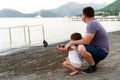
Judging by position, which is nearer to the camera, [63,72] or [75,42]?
[75,42]

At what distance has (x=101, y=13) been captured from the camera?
164250 millimetres

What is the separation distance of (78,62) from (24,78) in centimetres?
146

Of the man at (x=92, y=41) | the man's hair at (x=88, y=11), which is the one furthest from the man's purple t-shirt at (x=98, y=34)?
the man's hair at (x=88, y=11)

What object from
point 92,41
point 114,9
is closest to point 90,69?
point 92,41

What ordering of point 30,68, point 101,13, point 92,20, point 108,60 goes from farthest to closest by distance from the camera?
1. point 101,13
2. point 30,68
3. point 108,60
4. point 92,20

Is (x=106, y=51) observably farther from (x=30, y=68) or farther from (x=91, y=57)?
(x=30, y=68)

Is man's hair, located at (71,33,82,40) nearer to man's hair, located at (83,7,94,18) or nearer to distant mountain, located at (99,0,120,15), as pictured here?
man's hair, located at (83,7,94,18)

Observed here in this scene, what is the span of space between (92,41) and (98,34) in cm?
20

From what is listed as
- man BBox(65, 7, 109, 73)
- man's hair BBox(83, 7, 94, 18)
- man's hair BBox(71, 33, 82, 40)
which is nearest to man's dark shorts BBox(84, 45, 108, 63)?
man BBox(65, 7, 109, 73)

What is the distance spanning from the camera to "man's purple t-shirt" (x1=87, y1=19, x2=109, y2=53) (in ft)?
27.9

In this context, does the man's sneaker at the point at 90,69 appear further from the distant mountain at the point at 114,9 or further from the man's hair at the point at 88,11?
the distant mountain at the point at 114,9

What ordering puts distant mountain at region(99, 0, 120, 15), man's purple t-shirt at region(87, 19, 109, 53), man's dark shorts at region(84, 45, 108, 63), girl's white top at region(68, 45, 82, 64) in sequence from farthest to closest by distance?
1. distant mountain at region(99, 0, 120, 15)
2. girl's white top at region(68, 45, 82, 64)
3. man's dark shorts at region(84, 45, 108, 63)
4. man's purple t-shirt at region(87, 19, 109, 53)

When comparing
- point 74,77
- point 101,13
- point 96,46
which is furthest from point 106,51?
point 101,13

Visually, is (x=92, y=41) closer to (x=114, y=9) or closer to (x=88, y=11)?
(x=88, y=11)
